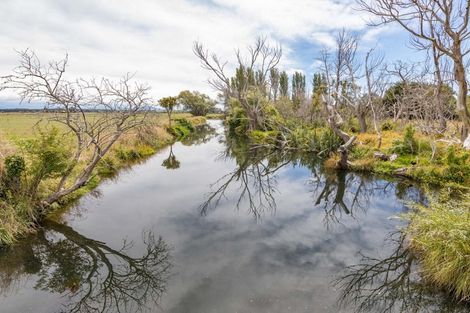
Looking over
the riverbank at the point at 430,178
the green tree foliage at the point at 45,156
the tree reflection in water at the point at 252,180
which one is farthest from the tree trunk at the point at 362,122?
the green tree foliage at the point at 45,156

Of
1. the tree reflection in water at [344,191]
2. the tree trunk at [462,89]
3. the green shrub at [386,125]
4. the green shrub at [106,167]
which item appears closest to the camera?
the tree trunk at [462,89]

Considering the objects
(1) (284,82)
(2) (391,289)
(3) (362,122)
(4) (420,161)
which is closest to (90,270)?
(2) (391,289)

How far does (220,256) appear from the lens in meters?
6.78

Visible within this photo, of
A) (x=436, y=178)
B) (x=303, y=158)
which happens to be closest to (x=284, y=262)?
→ (x=436, y=178)

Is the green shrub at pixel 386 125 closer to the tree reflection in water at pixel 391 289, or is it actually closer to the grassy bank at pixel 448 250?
the tree reflection in water at pixel 391 289

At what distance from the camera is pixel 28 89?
779cm

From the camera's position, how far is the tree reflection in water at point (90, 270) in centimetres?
534

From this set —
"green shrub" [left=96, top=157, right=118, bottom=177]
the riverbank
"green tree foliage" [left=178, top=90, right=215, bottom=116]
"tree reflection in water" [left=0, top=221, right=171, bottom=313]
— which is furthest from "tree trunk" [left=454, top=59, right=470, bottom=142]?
"green tree foliage" [left=178, top=90, right=215, bottom=116]

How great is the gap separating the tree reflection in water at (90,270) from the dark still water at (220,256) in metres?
0.02

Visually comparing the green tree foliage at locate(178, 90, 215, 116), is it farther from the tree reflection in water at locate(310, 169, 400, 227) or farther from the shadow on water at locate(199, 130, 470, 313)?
the tree reflection in water at locate(310, 169, 400, 227)

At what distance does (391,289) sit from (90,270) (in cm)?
615

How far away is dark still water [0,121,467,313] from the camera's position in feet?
17.3

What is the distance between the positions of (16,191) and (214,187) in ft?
22.9

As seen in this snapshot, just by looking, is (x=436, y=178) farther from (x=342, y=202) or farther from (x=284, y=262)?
(x=284, y=262)
